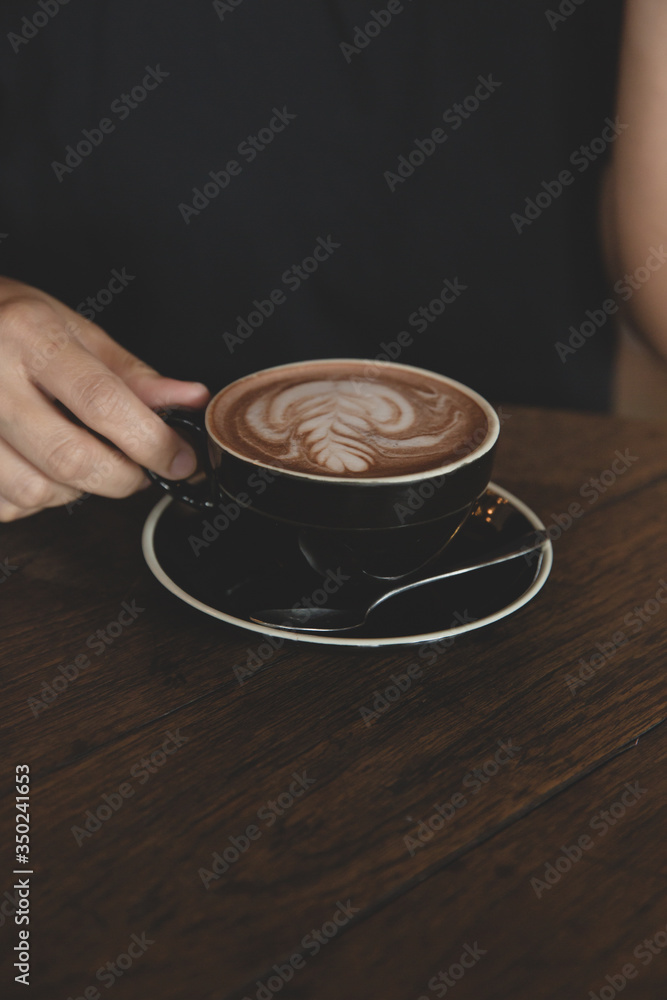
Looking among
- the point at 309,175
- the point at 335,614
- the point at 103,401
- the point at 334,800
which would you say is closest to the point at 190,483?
the point at 103,401

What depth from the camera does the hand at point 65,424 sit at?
0.78 m

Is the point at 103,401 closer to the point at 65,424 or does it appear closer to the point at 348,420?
the point at 65,424

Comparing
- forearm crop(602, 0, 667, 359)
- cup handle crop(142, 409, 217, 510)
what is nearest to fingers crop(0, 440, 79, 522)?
cup handle crop(142, 409, 217, 510)

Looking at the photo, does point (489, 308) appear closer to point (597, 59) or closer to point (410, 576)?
point (597, 59)

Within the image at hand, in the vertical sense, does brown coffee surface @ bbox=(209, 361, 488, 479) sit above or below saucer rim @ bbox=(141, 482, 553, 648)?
above

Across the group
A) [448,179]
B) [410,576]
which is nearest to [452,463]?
[410,576]

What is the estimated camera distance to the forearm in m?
1.27

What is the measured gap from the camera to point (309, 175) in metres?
1.45

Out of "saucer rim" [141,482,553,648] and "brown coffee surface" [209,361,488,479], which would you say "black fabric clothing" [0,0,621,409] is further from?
"saucer rim" [141,482,553,648]

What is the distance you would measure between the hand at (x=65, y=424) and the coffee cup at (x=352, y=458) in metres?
0.03

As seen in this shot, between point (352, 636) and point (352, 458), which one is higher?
point (352, 458)

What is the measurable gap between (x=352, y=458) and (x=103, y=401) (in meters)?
0.26

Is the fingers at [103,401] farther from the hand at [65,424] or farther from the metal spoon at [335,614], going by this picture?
the metal spoon at [335,614]

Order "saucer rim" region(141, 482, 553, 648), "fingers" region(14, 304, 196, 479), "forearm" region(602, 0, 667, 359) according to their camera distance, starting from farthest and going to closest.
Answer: "forearm" region(602, 0, 667, 359), "fingers" region(14, 304, 196, 479), "saucer rim" region(141, 482, 553, 648)
